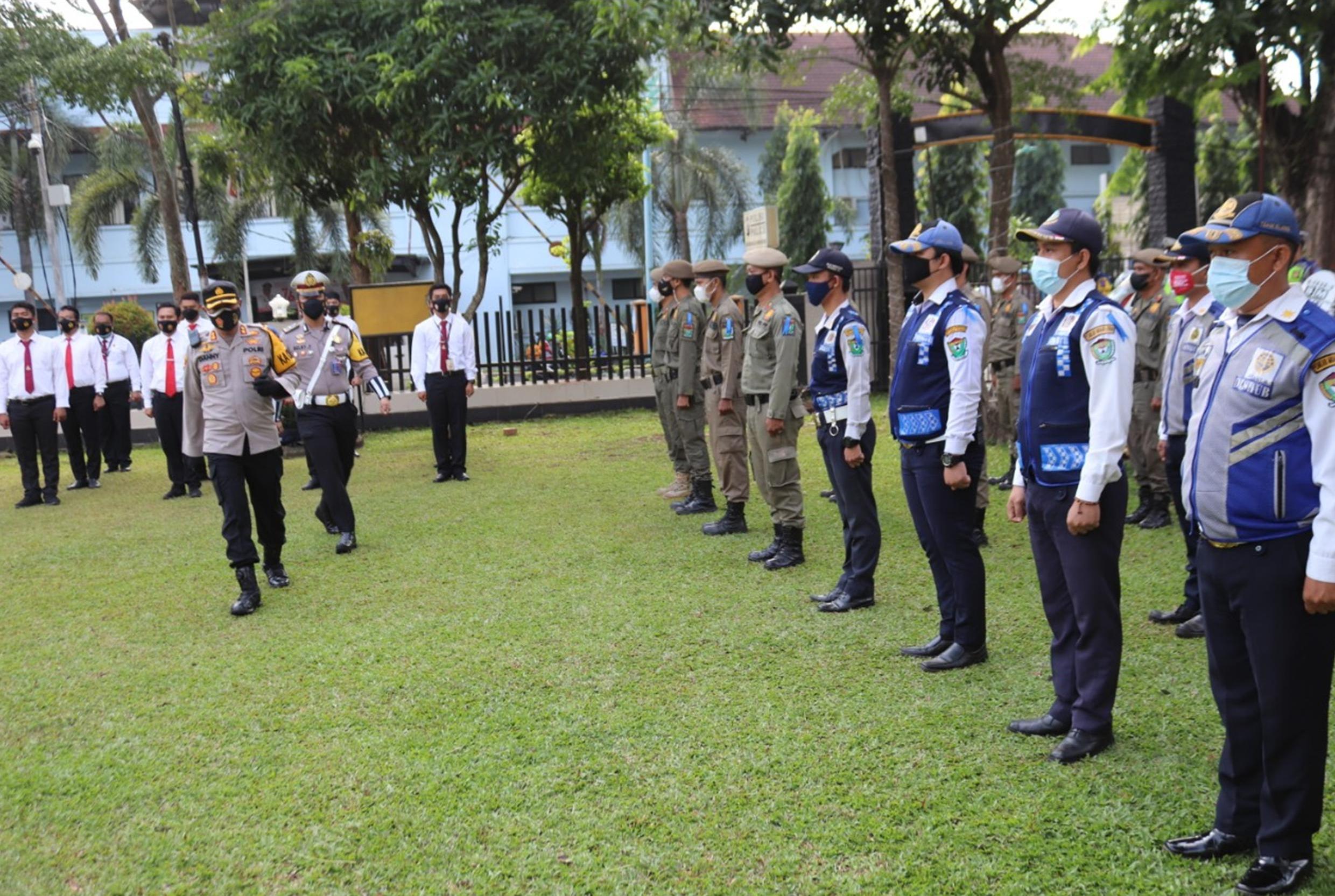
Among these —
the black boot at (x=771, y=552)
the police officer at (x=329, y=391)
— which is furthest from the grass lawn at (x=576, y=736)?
the police officer at (x=329, y=391)

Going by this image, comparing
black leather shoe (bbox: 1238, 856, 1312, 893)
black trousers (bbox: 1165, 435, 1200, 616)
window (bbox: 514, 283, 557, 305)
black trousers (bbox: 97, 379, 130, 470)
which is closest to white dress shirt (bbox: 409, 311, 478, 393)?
black trousers (bbox: 97, 379, 130, 470)

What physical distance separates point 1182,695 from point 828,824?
190cm

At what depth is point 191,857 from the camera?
12.5ft

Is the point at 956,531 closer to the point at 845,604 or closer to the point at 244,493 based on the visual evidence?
the point at 845,604

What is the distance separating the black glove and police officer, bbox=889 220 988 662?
389cm

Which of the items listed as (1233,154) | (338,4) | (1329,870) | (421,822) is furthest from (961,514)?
(1233,154)

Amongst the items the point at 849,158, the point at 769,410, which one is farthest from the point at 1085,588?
the point at 849,158

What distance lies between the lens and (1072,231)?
4137 mm

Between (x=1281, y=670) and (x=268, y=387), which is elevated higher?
(x=268, y=387)

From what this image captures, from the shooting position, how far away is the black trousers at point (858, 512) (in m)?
6.27

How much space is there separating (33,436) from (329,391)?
537cm

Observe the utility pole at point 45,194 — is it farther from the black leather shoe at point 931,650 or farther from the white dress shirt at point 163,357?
the black leather shoe at point 931,650

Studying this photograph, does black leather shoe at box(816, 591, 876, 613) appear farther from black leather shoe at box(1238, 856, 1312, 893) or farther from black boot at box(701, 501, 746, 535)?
black leather shoe at box(1238, 856, 1312, 893)

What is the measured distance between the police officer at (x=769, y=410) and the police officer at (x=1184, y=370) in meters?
2.17
